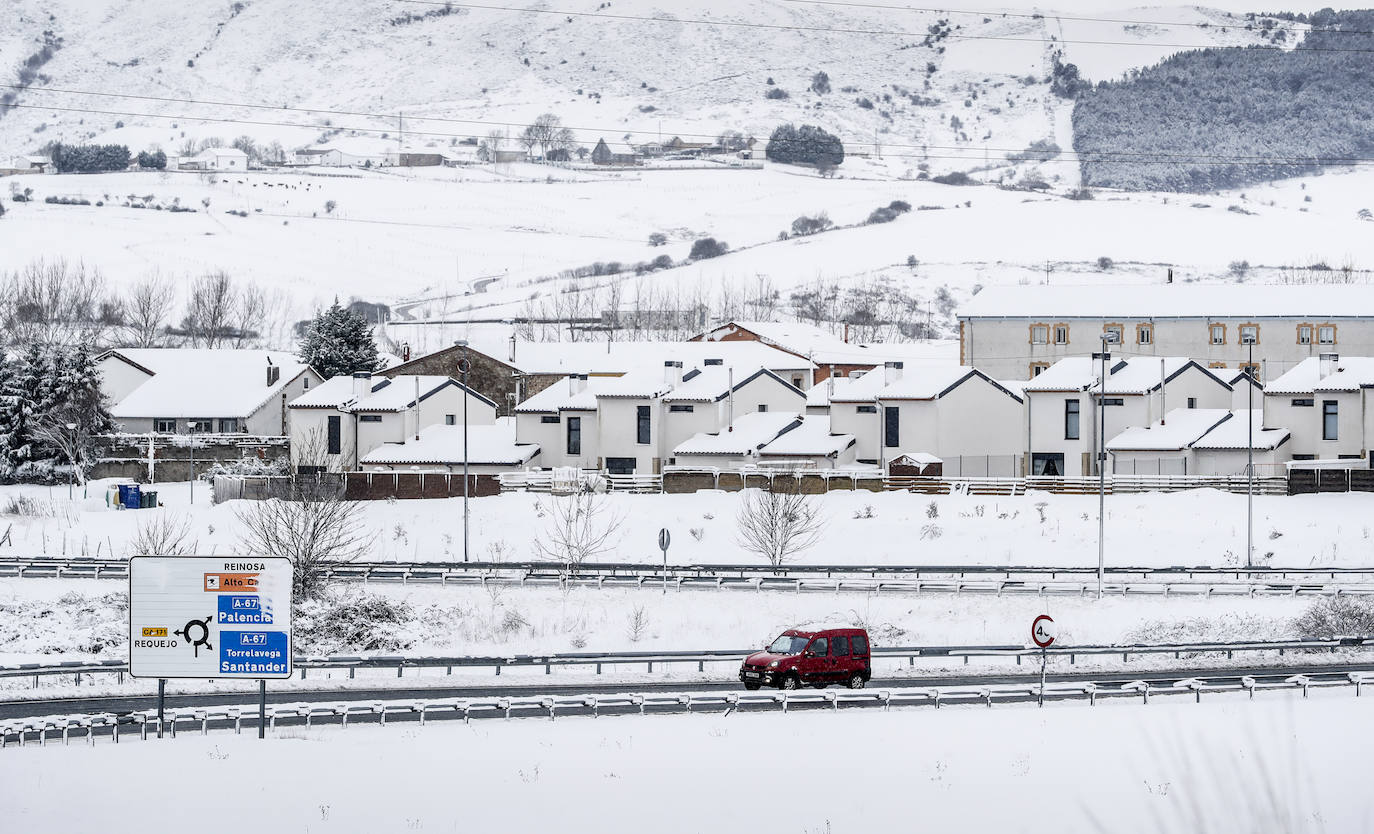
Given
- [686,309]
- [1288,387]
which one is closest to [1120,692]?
[1288,387]

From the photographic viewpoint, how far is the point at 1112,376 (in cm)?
8475

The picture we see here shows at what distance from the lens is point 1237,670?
1785 inches

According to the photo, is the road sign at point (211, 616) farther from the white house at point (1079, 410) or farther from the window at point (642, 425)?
the white house at point (1079, 410)

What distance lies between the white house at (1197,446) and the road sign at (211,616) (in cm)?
5499

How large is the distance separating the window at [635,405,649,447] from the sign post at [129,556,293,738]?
54.7 metres

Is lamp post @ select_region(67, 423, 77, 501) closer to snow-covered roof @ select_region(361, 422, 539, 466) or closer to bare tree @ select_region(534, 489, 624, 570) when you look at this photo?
snow-covered roof @ select_region(361, 422, 539, 466)

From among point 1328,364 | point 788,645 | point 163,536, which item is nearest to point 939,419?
point 1328,364

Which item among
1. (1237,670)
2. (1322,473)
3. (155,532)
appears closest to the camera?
(1237,670)

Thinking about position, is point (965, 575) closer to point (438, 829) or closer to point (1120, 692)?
point (1120, 692)

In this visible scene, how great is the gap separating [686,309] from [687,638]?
125482 millimetres

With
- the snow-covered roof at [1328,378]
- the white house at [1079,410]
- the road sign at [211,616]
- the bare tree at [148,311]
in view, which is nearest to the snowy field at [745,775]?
the road sign at [211,616]

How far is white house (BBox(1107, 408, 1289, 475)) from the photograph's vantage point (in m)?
77.2

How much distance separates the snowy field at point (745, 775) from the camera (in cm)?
2722

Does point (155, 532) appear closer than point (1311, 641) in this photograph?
No
